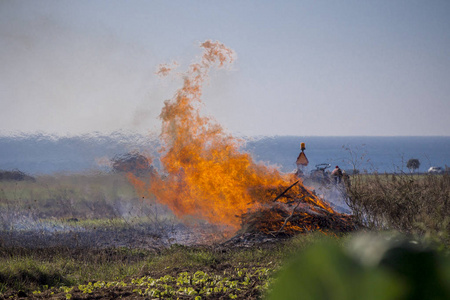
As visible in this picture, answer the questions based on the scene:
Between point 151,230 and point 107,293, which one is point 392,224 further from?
point 151,230

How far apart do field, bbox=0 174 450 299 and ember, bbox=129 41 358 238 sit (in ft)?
3.06

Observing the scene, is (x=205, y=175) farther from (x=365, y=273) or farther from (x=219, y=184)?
(x=365, y=273)

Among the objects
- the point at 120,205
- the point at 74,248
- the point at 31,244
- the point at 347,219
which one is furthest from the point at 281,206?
the point at 120,205

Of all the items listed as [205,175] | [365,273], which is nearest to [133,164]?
[205,175]

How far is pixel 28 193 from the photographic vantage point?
72.5 ft

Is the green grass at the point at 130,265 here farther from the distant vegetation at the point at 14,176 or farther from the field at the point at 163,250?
the distant vegetation at the point at 14,176

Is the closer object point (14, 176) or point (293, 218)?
point (293, 218)

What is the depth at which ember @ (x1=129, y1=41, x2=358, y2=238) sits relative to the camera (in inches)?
549

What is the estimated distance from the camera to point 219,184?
52.6 ft

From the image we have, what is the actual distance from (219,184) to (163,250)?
4.35 metres

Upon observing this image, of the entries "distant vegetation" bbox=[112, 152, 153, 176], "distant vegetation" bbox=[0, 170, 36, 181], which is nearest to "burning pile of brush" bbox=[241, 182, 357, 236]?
"distant vegetation" bbox=[112, 152, 153, 176]

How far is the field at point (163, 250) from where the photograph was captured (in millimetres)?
6973

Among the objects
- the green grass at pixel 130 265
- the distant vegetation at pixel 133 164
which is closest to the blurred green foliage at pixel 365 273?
the green grass at pixel 130 265

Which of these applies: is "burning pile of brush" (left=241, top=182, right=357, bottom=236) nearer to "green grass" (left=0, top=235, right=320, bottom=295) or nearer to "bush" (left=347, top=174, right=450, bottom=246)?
"green grass" (left=0, top=235, right=320, bottom=295)
